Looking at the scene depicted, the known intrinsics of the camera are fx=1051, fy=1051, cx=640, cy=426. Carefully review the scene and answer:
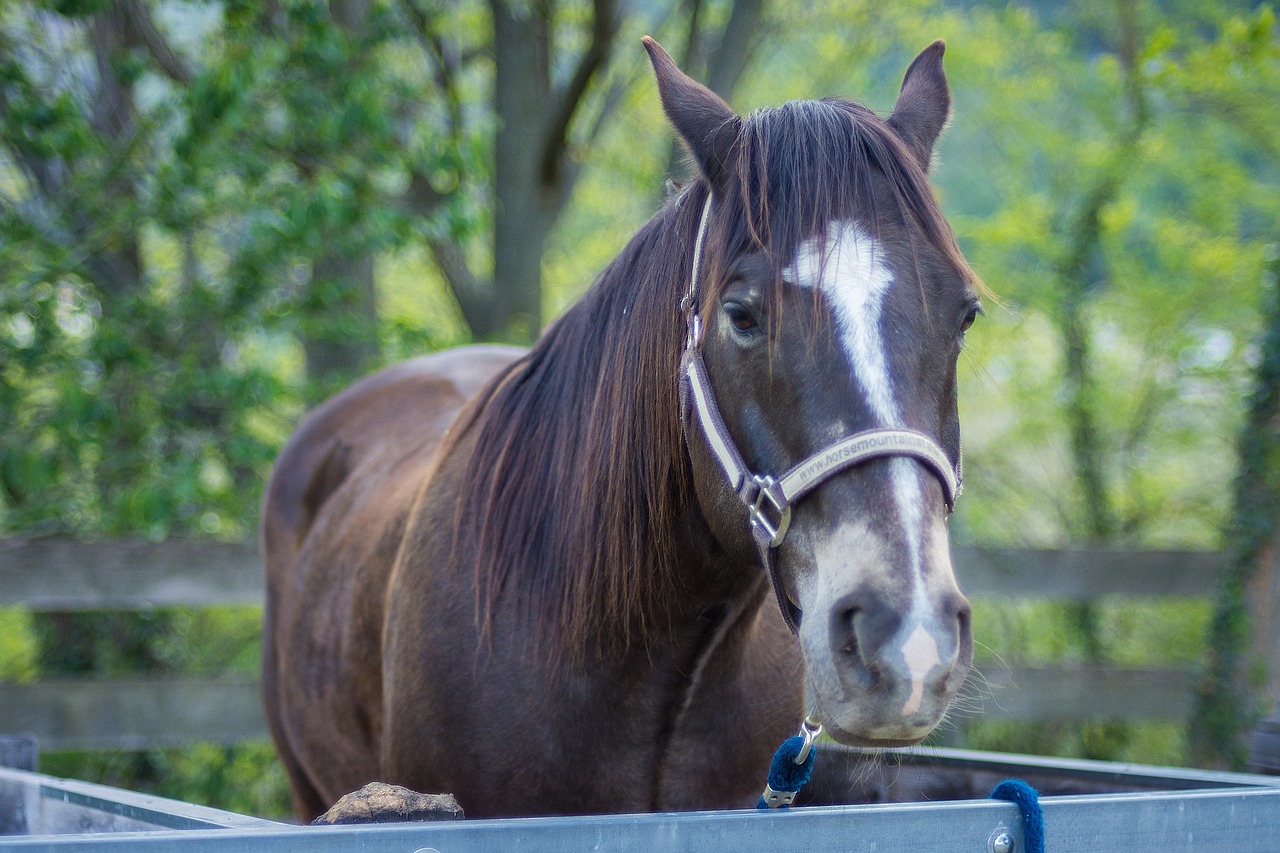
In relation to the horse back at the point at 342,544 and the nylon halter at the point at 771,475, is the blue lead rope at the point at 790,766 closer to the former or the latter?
the nylon halter at the point at 771,475

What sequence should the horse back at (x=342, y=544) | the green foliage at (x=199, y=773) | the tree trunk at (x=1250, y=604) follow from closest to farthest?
the horse back at (x=342, y=544), the tree trunk at (x=1250, y=604), the green foliage at (x=199, y=773)

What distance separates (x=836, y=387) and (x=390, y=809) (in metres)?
0.77

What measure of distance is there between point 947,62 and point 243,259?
17.9 ft

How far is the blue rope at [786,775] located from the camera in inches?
63.1

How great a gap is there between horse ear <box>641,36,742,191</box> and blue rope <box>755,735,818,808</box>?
899 mm

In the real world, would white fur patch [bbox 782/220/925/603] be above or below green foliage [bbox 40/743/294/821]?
above

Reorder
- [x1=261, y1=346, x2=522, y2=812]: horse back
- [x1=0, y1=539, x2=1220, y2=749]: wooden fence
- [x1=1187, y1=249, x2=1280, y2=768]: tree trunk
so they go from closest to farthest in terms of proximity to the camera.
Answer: [x1=261, y1=346, x2=522, y2=812]: horse back < [x1=0, y1=539, x2=1220, y2=749]: wooden fence < [x1=1187, y1=249, x2=1280, y2=768]: tree trunk

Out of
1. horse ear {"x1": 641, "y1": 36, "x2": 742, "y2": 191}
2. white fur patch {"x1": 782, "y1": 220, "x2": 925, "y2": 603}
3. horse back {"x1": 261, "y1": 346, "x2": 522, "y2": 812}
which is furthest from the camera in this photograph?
horse back {"x1": 261, "y1": 346, "x2": 522, "y2": 812}

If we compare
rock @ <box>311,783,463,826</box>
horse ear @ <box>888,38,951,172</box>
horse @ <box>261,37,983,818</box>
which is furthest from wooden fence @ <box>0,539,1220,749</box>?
rock @ <box>311,783,463,826</box>

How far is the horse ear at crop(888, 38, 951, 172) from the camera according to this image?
6.01 feet

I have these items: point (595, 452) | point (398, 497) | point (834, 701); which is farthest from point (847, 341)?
point (398, 497)

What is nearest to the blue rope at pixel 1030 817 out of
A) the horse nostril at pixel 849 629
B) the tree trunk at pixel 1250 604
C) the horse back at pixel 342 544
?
the horse nostril at pixel 849 629

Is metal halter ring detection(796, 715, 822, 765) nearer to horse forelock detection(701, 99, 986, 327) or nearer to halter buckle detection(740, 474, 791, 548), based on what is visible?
halter buckle detection(740, 474, 791, 548)

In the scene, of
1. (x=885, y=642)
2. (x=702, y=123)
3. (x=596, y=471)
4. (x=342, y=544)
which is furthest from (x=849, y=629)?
(x=342, y=544)
